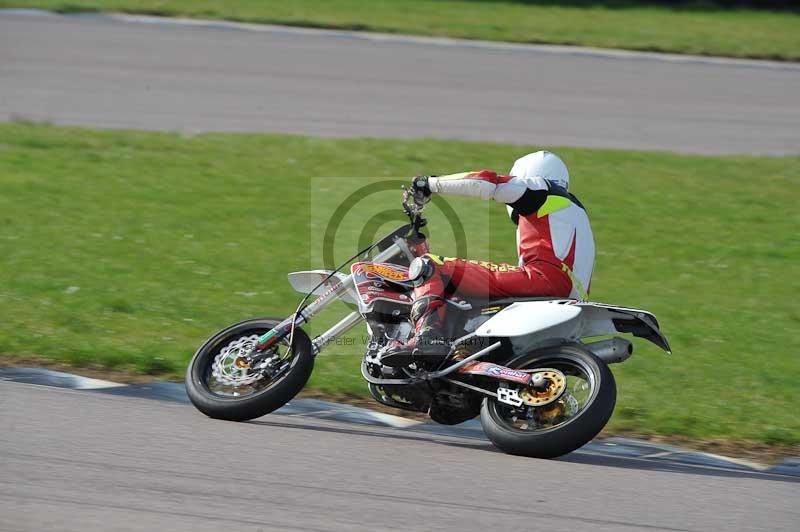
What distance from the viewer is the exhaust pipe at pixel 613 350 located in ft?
19.4

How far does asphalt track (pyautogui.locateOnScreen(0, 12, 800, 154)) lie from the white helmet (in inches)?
327

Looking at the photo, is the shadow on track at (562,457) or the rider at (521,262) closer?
the shadow on track at (562,457)

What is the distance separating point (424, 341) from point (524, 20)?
1743cm

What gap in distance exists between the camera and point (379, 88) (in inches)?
658

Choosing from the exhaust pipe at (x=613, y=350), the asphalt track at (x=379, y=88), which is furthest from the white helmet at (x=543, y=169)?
the asphalt track at (x=379, y=88)

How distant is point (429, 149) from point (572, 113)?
3.46 metres

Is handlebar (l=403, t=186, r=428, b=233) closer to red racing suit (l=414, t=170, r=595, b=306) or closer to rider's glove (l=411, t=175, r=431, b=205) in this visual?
rider's glove (l=411, t=175, r=431, b=205)

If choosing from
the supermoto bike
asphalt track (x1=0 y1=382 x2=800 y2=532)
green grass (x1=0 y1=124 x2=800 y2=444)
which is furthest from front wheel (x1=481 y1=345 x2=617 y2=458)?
green grass (x1=0 y1=124 x2=800 y2=444)

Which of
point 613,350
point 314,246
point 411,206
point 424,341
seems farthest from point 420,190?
point 314,246

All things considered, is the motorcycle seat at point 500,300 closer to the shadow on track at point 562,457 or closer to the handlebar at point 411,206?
the handlebar at point 411,206

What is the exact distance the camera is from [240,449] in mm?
5492

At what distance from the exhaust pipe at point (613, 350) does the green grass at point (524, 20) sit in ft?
50.3

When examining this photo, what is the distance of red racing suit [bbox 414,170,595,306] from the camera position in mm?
5941

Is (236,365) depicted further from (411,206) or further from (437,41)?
(437,41)
